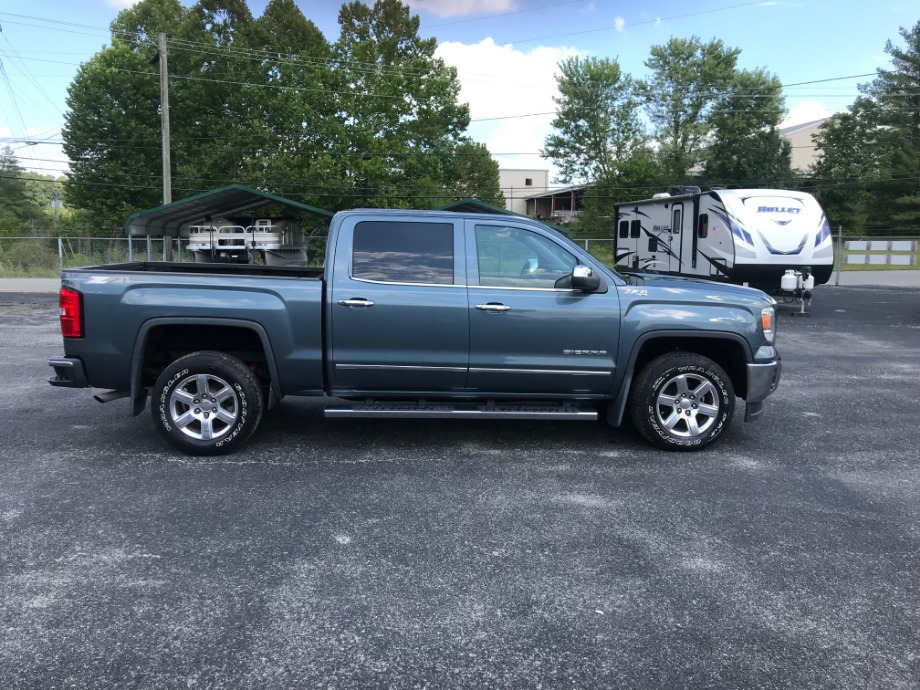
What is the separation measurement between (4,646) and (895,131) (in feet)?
186

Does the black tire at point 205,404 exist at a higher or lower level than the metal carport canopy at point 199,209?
lower

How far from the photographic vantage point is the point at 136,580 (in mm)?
3744

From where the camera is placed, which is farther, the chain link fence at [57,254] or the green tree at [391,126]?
the green tree at [391,126]

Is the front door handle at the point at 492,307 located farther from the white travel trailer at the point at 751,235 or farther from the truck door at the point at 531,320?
the white travel trailer at the point at 751,235

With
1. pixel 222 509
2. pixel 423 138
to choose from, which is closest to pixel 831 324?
pixel 222 509

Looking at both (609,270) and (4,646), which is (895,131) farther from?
(4,646)

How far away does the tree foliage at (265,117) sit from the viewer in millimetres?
37750

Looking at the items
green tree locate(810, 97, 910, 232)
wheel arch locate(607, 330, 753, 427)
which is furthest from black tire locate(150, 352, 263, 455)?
green tree locate(810, 97, 910, 232)

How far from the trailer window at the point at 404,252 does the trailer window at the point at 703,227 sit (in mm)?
11771

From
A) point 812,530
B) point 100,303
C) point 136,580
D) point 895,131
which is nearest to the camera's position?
point 136,580

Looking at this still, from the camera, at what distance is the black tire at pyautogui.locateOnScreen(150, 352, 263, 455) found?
5.73 metres

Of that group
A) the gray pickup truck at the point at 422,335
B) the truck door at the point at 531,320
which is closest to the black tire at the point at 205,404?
the gray pickup truck at the point at 422,335

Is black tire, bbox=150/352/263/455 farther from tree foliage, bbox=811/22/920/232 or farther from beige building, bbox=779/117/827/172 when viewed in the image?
beige building, bbox=779/117/827/172

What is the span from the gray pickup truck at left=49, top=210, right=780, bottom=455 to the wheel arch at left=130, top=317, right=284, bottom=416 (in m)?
0.01
